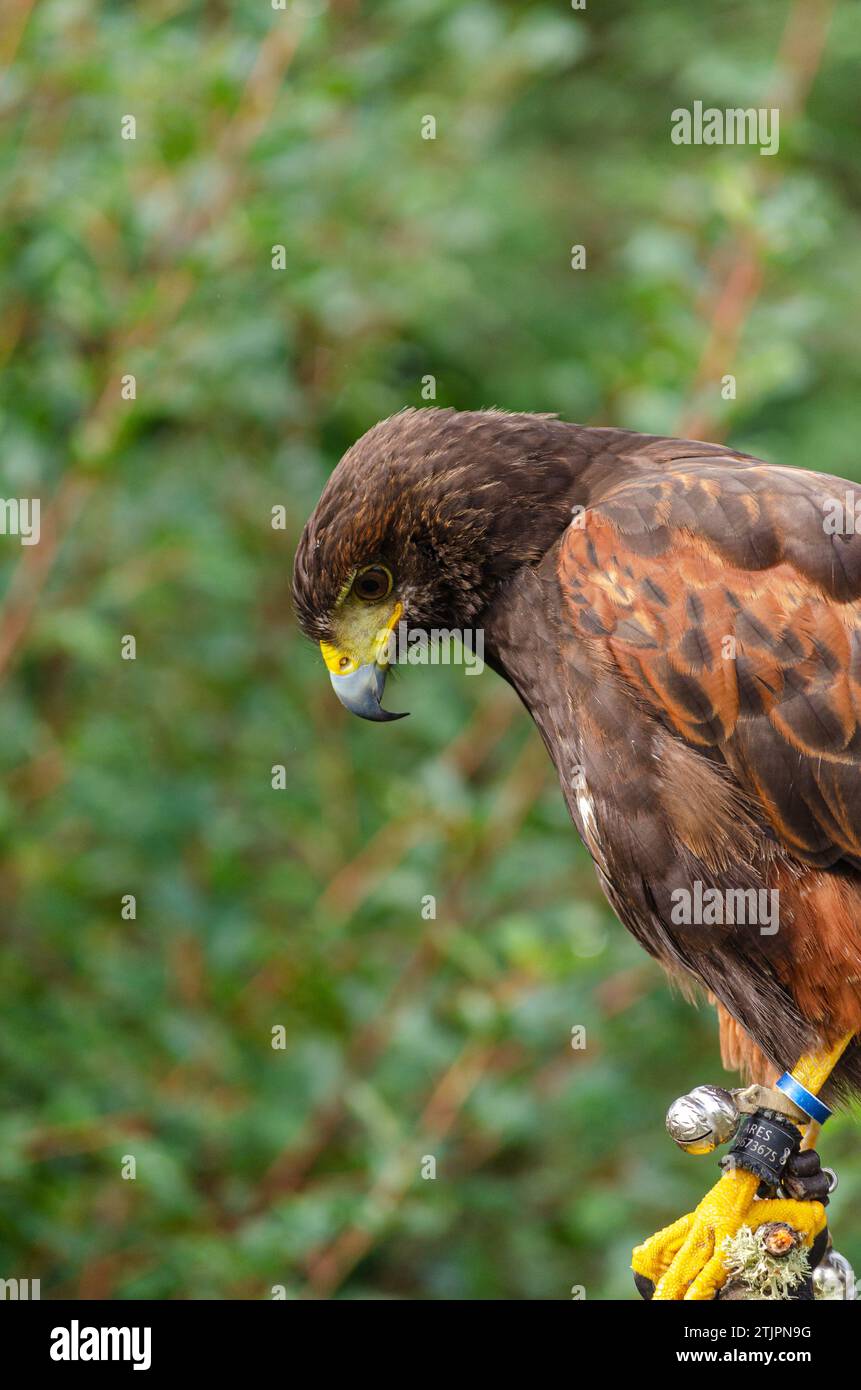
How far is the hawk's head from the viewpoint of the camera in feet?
10.7

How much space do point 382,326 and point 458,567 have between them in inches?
77.9

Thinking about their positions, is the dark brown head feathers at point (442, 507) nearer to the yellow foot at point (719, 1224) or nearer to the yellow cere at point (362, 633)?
the yellow cere at point (362, 633)

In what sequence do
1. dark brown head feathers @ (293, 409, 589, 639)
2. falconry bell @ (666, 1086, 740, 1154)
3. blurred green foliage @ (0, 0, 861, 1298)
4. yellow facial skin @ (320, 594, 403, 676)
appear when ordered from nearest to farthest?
falconry bell @ (666, 1086, 740, 1154)
dark brown head feathers @ (293, 409, 589, 639)
yellow facial skin @ (320, 594, 403, 676)
blurred green foliage @ (0, 0, 861, 1298)

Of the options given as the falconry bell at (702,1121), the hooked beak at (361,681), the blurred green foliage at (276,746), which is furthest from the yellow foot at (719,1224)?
the hooked beak at (361,681)

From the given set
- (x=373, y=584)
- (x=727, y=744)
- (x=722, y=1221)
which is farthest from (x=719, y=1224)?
(x=373, y=584)

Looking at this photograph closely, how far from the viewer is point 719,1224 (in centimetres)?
290

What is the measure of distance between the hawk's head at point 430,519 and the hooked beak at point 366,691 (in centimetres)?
6

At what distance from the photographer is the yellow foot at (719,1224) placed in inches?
114

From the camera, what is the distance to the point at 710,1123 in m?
2.78

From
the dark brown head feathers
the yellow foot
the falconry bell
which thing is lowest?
the yellow foot

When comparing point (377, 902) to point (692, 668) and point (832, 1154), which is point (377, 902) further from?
point (692, 668)

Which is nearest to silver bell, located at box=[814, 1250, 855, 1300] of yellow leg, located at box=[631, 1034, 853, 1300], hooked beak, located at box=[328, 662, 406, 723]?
yellow leg, located at box=[631, 1034, 853, 1300]

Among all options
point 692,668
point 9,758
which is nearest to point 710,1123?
point 692,668

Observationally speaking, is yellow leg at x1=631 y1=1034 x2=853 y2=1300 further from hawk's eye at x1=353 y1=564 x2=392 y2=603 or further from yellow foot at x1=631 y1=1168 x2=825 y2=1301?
hawk's eye at x1=353 y1=564 x2=392 y2=603
